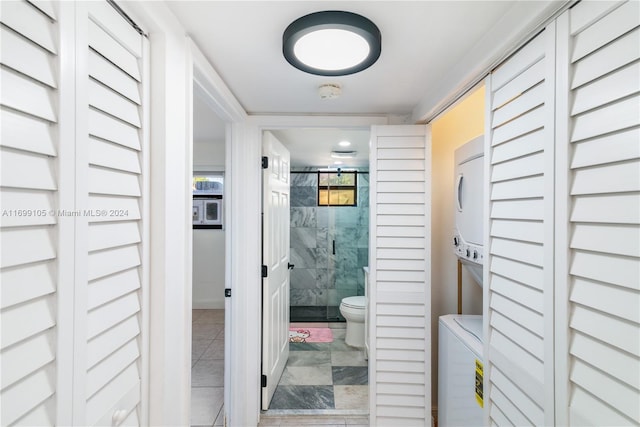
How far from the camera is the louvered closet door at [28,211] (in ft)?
1.61

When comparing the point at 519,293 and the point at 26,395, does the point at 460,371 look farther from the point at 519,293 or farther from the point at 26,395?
the point at 26,395

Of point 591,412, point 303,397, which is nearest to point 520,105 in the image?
point 591,412

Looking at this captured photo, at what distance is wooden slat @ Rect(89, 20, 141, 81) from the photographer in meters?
0.69

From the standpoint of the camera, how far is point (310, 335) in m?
3.62

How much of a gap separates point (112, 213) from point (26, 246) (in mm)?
244

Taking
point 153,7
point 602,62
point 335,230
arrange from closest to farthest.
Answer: point 602,62 → point 153,7 → point 335,230

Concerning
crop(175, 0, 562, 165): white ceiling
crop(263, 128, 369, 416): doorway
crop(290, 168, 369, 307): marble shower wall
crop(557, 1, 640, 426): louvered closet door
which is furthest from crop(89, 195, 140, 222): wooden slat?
crop(290, 168, 369, 307): marble shower wall

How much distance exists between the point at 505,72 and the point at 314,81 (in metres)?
0.84

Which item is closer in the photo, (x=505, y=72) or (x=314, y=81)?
(x=505, y=72)

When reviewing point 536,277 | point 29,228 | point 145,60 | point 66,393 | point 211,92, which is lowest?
point 66,393

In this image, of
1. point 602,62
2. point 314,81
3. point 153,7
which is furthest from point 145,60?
point 602,62

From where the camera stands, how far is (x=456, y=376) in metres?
1.63

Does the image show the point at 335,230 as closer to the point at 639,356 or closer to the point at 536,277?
the point at 536,277

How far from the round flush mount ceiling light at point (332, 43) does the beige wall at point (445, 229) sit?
1263mm
